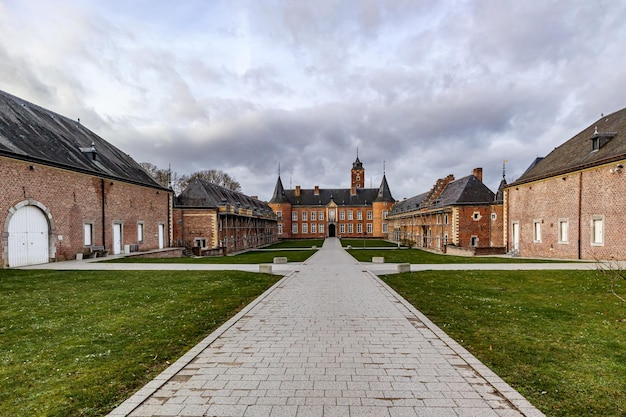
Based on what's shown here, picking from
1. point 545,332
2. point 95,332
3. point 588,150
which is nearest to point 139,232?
point 95,332

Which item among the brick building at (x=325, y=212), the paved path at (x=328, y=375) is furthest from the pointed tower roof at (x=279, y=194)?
the paved path at (x=328, y=375)

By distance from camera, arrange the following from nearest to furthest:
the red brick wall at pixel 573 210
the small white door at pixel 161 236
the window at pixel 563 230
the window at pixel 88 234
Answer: the red brick wall at pixel 573 210 < the window at pixel 88 234 < the window at pixel 563 230 < the small white door at pixel 161 236

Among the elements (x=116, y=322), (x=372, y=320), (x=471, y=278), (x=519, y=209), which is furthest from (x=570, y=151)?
(x=116, y=322)

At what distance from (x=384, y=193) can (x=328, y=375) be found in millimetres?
64746

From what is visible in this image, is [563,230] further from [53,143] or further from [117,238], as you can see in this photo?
[53,143]

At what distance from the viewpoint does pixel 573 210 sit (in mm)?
21453

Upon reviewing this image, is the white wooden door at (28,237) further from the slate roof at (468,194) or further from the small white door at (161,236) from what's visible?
the slate roof at (468,194)

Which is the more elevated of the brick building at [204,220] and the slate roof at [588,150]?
the slate roof at [588,150]

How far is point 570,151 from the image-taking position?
24.1m

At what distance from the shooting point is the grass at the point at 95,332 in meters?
4.03

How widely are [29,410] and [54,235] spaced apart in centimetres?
1909

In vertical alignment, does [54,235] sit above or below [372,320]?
above

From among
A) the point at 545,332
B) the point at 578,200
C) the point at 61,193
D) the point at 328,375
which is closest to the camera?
the point at 328,375

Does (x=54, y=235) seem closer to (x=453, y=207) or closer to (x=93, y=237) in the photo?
(x=93, y=237)
